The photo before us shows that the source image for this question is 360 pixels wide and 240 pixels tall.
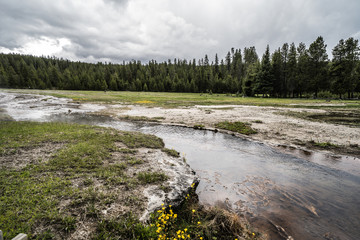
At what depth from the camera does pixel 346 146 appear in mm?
12266

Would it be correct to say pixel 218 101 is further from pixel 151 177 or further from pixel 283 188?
pixel 151 177

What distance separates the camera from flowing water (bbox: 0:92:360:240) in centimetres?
550

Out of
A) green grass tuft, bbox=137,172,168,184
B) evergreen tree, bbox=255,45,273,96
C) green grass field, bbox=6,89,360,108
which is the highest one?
evergreen tree, bbox=255,45,273,96

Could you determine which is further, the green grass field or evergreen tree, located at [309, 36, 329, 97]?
evergreen tree, located at [309, 36, 329, 97]

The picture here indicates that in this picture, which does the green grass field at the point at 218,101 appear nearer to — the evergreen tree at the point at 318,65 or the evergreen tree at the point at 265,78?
the evergreen tree at the point at 265,78

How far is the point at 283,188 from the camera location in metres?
7.59

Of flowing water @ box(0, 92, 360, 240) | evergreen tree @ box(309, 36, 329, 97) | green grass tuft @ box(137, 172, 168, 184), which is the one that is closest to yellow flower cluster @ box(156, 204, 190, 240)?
green grass tuft @ box(137, 172, 168, 184)

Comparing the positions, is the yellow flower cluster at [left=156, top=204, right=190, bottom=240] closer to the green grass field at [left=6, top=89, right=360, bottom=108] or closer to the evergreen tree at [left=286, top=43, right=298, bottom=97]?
the green grass field at [left=6, top=89, right=360, bottom=108]

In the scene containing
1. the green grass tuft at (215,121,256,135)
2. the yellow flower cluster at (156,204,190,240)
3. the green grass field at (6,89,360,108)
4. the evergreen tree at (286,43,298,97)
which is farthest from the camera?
the evergreen tree at (286,43,298,97)

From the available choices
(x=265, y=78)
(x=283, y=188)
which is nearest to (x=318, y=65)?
(x=265, y=78)

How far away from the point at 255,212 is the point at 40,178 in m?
8.42

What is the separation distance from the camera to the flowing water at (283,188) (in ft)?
18.0

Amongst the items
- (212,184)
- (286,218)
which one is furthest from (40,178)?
(286,218)

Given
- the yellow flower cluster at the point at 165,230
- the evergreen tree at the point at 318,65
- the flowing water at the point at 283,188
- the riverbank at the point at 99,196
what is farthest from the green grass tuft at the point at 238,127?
the evergreen tree at the point at 318,65
